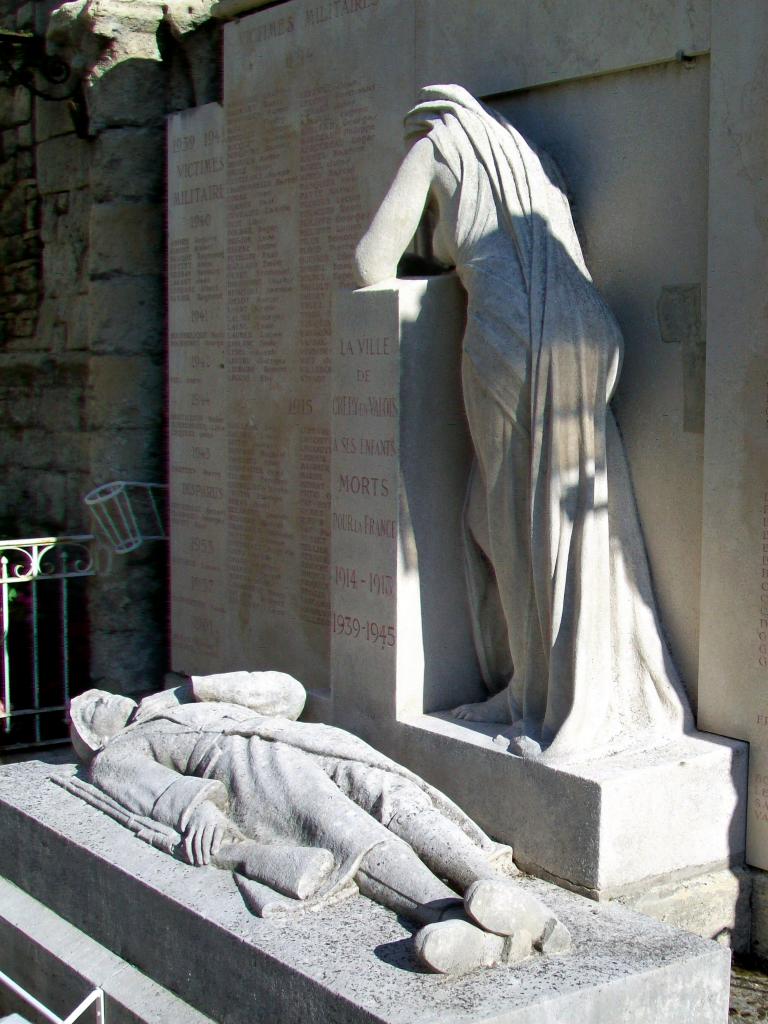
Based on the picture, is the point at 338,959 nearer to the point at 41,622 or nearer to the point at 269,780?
the point at 269,780

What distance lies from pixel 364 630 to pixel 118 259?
3101 mm

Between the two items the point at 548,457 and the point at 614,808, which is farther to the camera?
the point at 548,457

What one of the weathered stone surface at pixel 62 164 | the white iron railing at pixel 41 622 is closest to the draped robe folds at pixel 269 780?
the white iron railing at pixel 41 622

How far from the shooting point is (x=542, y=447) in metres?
4.24

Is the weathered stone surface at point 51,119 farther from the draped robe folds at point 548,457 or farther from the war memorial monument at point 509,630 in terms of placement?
the draped robe folds at point 548,457

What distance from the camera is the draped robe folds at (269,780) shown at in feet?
12.8

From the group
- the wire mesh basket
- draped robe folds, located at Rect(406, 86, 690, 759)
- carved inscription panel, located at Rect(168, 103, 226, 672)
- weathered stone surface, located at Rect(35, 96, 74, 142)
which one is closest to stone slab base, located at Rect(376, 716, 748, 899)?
draped robe folds, located at Rect(406, 86, 690, 759)

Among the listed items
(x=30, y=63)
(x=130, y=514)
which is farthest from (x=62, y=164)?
(x=130, y=514)

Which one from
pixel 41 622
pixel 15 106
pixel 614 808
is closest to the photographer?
pixel 614 808

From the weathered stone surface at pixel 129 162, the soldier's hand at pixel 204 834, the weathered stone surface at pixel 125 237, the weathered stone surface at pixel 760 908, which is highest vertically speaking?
the weathered stone surface at pixel 129 162

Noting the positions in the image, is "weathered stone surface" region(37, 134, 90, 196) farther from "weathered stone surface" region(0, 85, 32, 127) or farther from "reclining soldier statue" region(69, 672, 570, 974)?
"reclining soldier statue" region(69, 672, 570, 974)

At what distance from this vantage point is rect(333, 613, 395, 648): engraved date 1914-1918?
4.66 meters

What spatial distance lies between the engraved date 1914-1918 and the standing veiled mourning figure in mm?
360

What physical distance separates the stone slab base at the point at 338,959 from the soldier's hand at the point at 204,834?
42 millimetres
